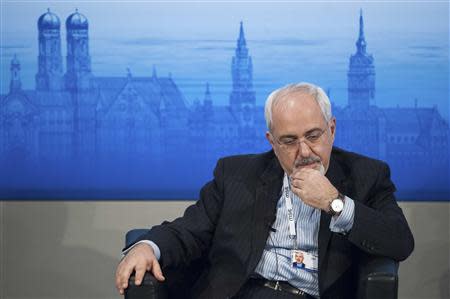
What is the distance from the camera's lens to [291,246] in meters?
3.31

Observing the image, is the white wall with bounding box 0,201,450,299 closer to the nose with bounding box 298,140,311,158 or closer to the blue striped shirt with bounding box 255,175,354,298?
the blue striped shirt with bounding box 255,175,354,298

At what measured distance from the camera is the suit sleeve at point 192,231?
327cm

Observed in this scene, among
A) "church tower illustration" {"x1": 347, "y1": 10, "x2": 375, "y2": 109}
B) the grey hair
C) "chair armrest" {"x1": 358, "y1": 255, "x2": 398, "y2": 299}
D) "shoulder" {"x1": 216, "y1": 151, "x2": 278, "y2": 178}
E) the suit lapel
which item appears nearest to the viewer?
"chair armrest" {"x1": 358, "y1": 255, "x2": 398, "y2": 299}

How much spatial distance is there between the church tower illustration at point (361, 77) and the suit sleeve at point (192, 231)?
49.8 inches

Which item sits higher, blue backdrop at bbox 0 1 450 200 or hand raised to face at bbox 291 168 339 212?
blue backdrop at bbox 0 1 450 200

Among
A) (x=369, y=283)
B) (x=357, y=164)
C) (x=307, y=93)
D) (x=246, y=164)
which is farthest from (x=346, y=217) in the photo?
(x=246, y=164)

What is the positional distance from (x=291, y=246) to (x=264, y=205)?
0.21 meters

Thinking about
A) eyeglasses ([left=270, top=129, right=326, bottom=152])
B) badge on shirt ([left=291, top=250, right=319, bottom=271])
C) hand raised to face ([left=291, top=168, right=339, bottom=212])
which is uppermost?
eyeglasses ([left=270, top=129, right=326, bottom=152])

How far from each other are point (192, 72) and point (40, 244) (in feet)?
4.27

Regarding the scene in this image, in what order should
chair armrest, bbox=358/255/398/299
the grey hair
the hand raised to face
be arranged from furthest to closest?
the grey hair < the hand raised to face < chair armrest, bbox=358/255/398/299

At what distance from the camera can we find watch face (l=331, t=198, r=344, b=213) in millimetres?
3059

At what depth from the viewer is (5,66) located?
→ 4.56 m

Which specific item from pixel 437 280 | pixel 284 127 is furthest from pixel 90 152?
pixel 437 280

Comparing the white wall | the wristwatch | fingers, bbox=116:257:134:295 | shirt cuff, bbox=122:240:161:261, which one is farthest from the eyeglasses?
the white wall
